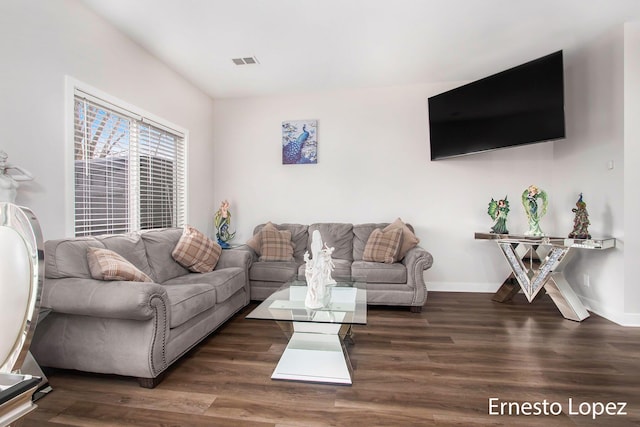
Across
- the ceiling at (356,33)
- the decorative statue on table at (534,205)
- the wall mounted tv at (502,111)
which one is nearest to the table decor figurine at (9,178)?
the ceiling at (356,33)

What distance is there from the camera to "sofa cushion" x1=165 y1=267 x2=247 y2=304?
8.23 ft

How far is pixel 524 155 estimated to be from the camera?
3.76 m

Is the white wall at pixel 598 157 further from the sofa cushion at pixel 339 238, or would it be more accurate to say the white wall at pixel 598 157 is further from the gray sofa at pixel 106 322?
the gray sofa at pixel 106 322

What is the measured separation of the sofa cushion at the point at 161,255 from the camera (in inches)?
104

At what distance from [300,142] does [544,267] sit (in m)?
3.16

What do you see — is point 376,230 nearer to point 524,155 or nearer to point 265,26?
point 524,155

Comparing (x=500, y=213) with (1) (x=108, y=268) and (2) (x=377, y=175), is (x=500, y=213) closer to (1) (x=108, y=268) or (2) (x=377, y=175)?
(2) (x=377, y=175)

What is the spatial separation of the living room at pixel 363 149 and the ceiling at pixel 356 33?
63 millimetres

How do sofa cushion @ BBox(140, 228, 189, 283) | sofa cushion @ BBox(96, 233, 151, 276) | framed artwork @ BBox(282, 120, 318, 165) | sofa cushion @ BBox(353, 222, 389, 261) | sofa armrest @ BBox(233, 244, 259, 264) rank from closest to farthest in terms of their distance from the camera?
sofa cushion @ BBox(96, 233, 151, 276) → sofa cushion @ BBox(140, 228, 189, 283) → sofa armrest @ BBox(233, 244, 259, 264) → sofa cushion @ BBox(353, 222, 389, 261) → framed artwork @ BBox(282, 120, 318, 165)

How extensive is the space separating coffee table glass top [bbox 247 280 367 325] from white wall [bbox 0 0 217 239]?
1.64m

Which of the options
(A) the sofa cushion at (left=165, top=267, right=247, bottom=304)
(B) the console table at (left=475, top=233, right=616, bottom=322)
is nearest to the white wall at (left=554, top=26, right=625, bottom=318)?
(B) the console table at (left=475, top=233, right=616, bottom=322)

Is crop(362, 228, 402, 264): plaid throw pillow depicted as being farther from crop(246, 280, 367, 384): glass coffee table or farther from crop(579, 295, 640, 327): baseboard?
crop(579, 295, 640, 327): baseboard

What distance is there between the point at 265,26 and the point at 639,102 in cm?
340

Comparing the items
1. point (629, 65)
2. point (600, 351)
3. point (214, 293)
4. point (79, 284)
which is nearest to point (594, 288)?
point (600, 351)
